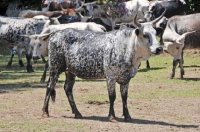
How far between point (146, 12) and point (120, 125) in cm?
1698

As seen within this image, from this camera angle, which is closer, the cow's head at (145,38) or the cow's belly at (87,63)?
the cow's head at (145,38)

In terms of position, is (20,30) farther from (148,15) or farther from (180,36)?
(148,15)

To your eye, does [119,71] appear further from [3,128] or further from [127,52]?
[3,128]

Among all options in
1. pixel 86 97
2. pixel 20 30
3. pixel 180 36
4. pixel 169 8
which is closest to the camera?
pixel 86 97

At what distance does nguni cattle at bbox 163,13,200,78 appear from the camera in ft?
61.0

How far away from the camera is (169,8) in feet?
97.7

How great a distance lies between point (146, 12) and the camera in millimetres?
28484

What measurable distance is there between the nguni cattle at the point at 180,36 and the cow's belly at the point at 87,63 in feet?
20.9

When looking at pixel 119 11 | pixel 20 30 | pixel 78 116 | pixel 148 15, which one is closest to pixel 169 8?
pixel 148 15

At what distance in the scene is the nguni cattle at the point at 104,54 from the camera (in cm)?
1199

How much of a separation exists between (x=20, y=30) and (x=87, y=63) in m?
8.85

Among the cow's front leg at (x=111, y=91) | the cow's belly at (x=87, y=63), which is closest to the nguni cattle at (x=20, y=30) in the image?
the cow's belly at (x=87, y=63)

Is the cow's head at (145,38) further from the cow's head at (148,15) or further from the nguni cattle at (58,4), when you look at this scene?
the nguni cattle at (58,4)

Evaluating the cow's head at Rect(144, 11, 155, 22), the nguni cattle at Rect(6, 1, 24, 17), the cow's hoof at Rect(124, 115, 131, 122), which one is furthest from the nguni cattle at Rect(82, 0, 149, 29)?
the cow's hoof at Rect(124, 115, 131, 122)
